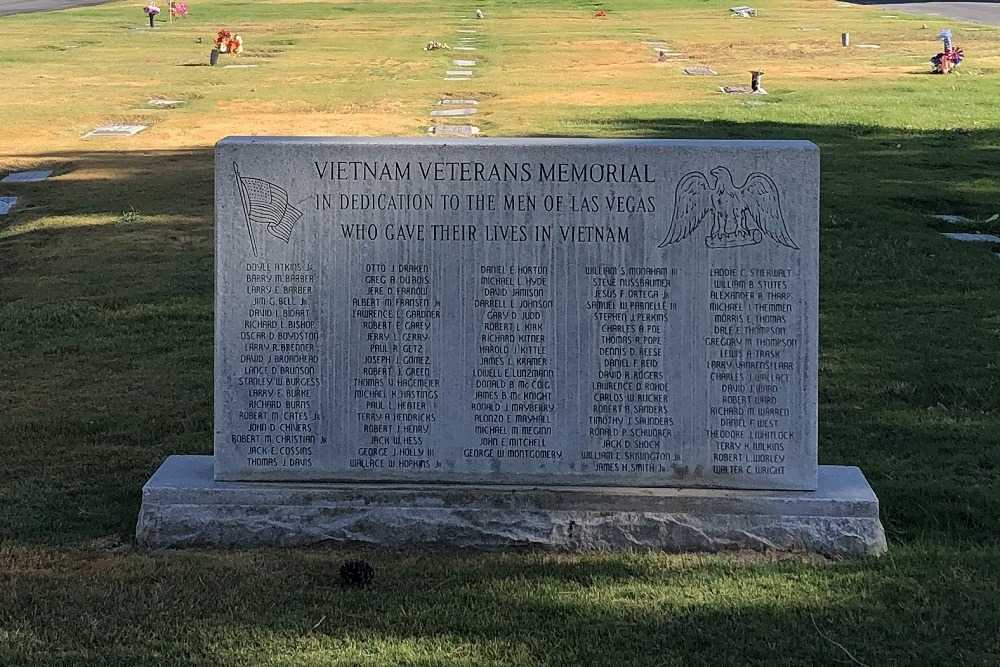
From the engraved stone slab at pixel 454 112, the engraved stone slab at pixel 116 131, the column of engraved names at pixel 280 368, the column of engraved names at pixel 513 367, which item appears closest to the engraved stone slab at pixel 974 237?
the column of engraved names at pixel 513 367

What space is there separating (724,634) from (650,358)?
44.3 inches

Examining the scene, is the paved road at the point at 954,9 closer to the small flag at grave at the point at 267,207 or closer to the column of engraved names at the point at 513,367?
the column of engraved names at the point at 513,367

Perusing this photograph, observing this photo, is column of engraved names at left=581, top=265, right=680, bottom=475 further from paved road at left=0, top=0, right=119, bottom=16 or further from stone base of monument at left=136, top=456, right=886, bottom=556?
paved road at left=0, top=0, right=119, bottom=16

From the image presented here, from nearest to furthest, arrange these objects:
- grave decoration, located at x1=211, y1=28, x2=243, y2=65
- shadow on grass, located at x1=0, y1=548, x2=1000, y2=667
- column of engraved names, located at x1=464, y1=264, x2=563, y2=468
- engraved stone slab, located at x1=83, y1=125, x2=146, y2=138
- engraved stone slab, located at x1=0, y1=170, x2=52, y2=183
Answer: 1. shadow on grass, located at x1=0, y1=548, x2=1000, y2=667
2. column of engraved names, located at x1=464, y1=264, x2=563, y2=468
3. engraved stone slab, located at x1=0, y1=170, x2=52, y2=183
4. engraved stone slab, located at x1=83, y1=125, x2=146, y2=138
5. grave decoration, located at x1=211, y1=28, x2=243, y2=65

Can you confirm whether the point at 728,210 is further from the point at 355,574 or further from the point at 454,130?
the point at 454,130

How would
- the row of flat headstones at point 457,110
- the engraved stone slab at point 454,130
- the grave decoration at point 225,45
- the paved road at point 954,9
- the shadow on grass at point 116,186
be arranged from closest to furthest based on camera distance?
the shadow on grass at point 116,186
the engraved stone slab at point 454,130
the row of flat headstones at point 457,110
the grave decoration at point 225,45
the paved road at point 954,9

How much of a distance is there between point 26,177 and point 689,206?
11598mm

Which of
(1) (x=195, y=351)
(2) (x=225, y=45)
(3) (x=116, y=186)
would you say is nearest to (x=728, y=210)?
(1) (x=195, y=351)

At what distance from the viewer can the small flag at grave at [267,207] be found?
4.73m

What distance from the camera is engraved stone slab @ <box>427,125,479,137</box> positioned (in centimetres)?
1747

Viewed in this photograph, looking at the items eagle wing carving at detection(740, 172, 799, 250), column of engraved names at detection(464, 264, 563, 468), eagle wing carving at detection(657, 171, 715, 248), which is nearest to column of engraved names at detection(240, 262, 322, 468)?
column of engraved names at detection(464, 264, 563, 468)

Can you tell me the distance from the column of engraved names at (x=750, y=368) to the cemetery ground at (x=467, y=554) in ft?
1.25

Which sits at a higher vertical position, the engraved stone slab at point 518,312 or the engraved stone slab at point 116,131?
the engraved stone slab at point 116,131

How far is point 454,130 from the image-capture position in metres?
17.9
